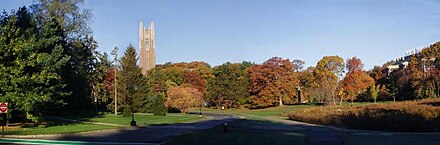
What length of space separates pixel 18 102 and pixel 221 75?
73.3 meters

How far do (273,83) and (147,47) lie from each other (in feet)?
255

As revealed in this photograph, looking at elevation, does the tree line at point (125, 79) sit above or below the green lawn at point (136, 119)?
above

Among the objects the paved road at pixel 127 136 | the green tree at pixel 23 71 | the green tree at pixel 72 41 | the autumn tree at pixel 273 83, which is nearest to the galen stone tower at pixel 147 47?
the autumn tree at pixel 273 83

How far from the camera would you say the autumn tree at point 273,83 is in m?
90.8

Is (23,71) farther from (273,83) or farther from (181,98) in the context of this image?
(273,83)

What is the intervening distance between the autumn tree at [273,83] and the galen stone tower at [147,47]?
6629 centimetres

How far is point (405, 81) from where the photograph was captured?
85.0 metres

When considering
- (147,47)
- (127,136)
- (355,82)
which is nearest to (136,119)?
(127,136)

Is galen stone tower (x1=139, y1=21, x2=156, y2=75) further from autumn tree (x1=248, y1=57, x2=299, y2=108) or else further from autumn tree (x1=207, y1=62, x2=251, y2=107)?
autumn tree (x1=248, y1=57, x2=299, y2=108)

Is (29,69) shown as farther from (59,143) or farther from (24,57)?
(59,143)

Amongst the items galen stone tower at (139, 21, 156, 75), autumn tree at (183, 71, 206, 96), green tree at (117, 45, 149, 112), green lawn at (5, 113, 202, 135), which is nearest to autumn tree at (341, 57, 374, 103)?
autumn tree at (183, 71, 206, 96)

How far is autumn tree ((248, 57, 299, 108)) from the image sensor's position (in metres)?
90.8

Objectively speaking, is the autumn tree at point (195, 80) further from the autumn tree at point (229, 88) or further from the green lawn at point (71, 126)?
the green lawn at point (71, 126)

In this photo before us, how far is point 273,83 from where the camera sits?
91188 millimetres
